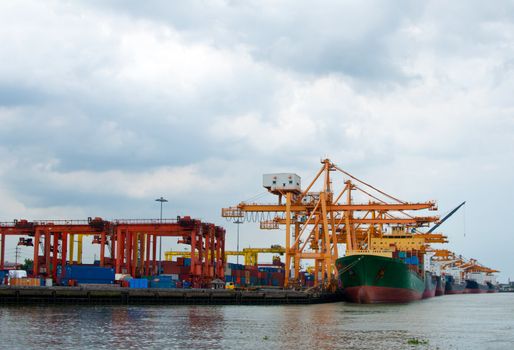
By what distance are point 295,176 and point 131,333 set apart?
144 feet

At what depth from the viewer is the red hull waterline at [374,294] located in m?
76.6

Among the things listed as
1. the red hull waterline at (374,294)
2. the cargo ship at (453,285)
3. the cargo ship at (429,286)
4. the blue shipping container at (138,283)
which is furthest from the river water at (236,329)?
the cargo ship at (453,285)

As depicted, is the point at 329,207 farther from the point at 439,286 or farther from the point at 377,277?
the point at 439,286

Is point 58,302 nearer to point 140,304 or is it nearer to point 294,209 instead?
point 140,304

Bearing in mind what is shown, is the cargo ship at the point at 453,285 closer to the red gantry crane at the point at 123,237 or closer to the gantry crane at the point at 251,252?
the gantry crane at the point at 251,252

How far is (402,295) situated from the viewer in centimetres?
8356

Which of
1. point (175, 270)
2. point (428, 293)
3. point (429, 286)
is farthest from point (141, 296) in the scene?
point (429, 286)

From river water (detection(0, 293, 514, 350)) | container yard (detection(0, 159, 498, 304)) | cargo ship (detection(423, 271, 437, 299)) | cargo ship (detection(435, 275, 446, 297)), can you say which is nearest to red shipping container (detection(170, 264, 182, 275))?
container yard (detection(0, 159, 498, 304))

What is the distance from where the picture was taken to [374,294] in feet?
253

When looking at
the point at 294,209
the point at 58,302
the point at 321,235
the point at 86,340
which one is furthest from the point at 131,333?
the point at 321,235

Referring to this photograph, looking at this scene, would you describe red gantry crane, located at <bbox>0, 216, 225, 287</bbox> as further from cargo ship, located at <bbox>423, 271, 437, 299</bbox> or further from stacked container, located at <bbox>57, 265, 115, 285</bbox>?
cargo ship, located at <bbox>423, 271, 437, 299</bbox>

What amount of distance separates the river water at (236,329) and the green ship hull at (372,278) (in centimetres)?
1544

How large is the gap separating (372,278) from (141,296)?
84.1 ft

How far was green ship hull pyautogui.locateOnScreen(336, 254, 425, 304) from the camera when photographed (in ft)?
245
